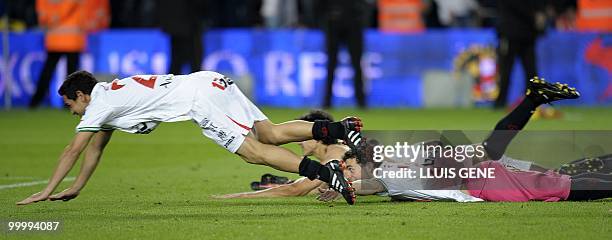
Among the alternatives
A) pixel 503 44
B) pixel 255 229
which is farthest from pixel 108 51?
pixel 255 229

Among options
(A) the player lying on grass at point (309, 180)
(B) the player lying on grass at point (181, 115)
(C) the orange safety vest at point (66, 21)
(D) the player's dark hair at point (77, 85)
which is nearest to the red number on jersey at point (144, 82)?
(B) the player lying on grass at point (181, 115)

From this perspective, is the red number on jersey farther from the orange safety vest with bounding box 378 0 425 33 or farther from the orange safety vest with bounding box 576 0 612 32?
the orange safety vest with bounding box 576 0 612 32

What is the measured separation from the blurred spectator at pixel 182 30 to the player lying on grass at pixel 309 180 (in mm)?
11670

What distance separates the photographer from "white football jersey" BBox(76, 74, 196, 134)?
8742mm

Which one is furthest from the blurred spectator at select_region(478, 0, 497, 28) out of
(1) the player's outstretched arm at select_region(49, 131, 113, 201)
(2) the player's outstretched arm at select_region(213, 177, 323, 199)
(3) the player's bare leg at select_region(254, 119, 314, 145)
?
(1) the player's outstretched arm at select_region(49, 131, 113, 201)

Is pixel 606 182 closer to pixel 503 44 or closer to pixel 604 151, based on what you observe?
pixel 604 151

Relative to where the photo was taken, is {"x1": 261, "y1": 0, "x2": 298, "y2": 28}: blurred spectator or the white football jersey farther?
{"x1": 261, "y1": 0, "x2": 298, "y2": 28}: blurred spectator

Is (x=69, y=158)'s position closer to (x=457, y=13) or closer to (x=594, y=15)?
(x=594, y=15)

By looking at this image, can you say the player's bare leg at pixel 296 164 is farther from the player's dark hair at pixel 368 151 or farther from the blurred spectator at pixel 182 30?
the blurred spectator at pixel 182 30

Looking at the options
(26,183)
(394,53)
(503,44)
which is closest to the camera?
(26,183)

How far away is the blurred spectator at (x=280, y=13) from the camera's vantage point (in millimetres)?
24031

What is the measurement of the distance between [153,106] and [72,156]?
0.65 metres

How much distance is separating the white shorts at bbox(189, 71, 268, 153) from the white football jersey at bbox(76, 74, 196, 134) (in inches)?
2.5

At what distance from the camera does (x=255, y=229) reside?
7.64 metres
